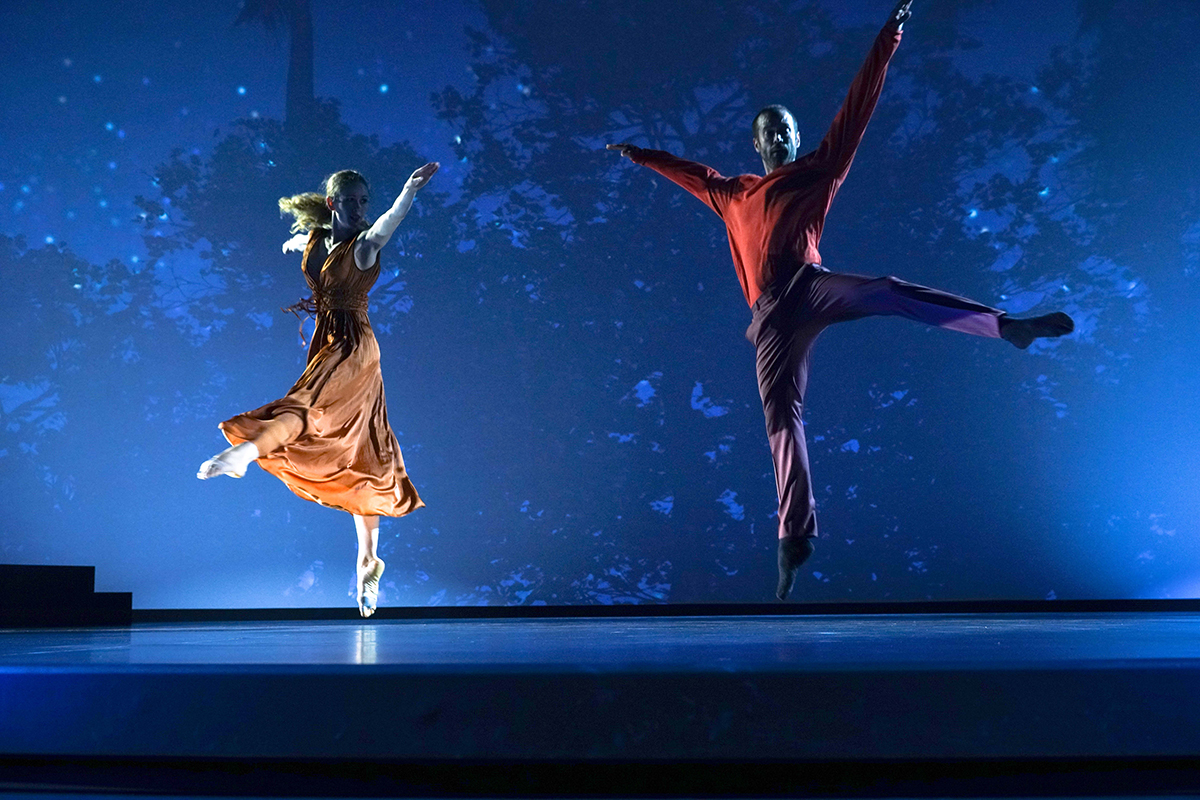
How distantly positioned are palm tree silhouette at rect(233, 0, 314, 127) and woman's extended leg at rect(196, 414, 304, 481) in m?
3.08

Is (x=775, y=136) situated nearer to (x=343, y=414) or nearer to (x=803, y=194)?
(x=803, y=194)

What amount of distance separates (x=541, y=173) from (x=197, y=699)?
427cm

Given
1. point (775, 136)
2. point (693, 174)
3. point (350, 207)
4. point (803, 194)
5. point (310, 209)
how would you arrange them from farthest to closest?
1. point (310, 209)
2. point (350, 207)
3. point (693, 174)
4. point (775, 136)
5. point (803, 194)

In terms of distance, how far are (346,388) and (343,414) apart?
3.7 inches


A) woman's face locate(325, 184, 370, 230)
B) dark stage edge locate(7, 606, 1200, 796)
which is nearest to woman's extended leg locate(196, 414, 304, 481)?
woman's face locate(325, 184, 370, 230)

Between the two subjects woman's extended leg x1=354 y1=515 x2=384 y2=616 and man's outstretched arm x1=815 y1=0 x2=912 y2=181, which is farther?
woman's extended leg x1=354 y1=515 x2=384 y2=616

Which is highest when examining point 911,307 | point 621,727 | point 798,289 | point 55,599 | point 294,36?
point 294,36

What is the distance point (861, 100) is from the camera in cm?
273

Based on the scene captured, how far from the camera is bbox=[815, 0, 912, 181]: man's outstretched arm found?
272 cm

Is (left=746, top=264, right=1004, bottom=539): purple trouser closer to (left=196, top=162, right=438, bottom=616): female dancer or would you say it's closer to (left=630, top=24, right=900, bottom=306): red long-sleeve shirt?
(left=630, top=24, right=900, bottom=306): red long-sleeve shirt

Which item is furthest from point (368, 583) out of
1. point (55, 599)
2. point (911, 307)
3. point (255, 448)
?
point (911, 307)

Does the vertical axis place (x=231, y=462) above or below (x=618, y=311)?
below

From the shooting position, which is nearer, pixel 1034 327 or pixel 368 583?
pixel 1034 327

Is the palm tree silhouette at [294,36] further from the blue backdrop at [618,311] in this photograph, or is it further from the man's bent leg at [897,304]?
the man's bent leg at [897,304]
